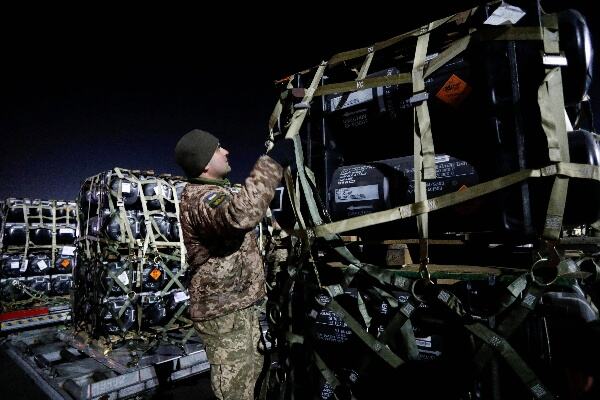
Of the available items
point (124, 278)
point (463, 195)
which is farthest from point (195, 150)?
point (124, 278)

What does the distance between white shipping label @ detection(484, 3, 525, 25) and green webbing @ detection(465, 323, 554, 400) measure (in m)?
1.84

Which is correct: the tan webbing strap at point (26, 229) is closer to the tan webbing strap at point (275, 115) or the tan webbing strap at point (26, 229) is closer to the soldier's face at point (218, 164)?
the soldier's face at point (218, 164)

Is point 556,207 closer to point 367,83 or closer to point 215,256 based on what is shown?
point 367,83

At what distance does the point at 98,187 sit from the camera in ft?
28.1

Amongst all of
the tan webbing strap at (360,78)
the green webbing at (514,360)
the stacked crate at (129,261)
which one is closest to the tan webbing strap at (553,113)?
the green webbing at (514,360)

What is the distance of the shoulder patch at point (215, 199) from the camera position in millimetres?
3035

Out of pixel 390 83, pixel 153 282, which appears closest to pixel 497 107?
pixel 390 83

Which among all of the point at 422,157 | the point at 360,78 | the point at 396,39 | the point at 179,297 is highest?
the point at 396,39

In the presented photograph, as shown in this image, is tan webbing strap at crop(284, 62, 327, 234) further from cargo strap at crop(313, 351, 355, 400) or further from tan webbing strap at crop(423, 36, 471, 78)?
cargo strap at crop(313, 351, 355, 400)

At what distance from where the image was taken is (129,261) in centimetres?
798

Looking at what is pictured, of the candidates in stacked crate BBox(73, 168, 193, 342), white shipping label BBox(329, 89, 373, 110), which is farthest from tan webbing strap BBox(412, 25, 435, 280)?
stacked crate BBox(73, 168, 193, 342)

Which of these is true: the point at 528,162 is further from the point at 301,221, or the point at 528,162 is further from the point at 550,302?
the point at 301,221

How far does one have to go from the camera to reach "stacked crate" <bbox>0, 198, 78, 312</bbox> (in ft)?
37.9

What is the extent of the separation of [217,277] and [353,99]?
82.9 inches
